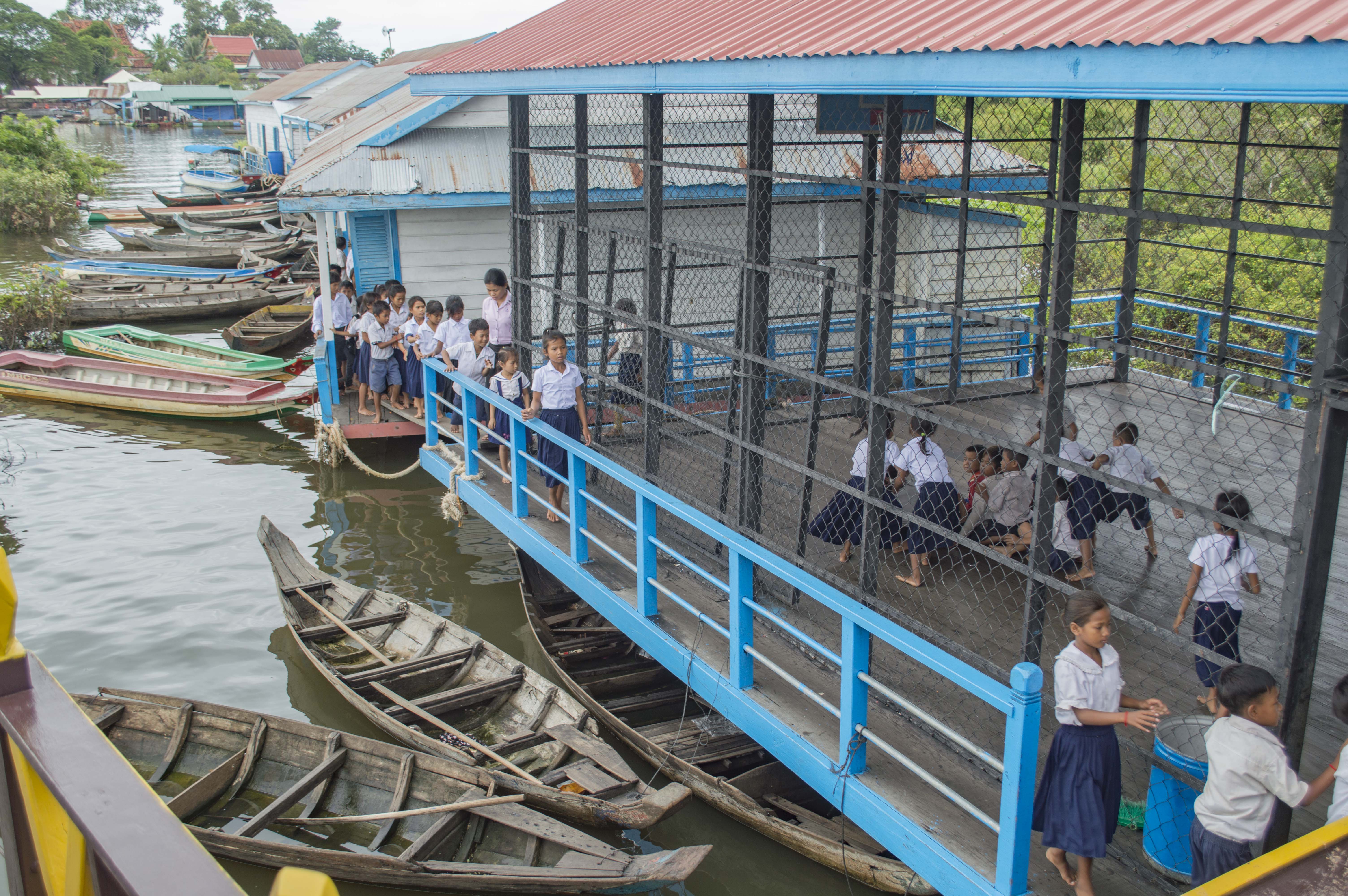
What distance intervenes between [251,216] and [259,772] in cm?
3431

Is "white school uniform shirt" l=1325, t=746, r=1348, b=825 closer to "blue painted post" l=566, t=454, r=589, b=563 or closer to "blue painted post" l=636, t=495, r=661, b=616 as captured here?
"blue painted post" l=636, t=495, r=661, b=616

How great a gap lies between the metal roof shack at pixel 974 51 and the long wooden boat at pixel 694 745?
145 inches

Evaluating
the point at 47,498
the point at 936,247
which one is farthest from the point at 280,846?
the point at 936,247

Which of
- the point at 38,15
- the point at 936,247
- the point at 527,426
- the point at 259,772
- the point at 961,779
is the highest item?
the point at 38,15

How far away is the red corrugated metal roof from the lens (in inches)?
138

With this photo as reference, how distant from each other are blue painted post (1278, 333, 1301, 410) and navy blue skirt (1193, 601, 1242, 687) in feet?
17.8

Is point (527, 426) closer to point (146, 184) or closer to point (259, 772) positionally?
point (259, 772)

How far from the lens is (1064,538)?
730 cm

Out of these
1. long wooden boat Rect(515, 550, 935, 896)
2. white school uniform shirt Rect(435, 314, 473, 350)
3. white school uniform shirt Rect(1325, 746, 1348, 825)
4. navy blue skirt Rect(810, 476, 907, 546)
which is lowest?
long wooden boat Rect(515, 550, 935, 896)

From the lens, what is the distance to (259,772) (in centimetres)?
758

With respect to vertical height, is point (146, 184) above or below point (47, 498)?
above

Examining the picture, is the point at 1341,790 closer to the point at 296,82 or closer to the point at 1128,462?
the point at 1128,462

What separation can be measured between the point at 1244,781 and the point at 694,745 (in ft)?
13.6

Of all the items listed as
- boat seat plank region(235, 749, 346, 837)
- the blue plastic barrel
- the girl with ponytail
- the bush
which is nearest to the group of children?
the blue plastic barrel
